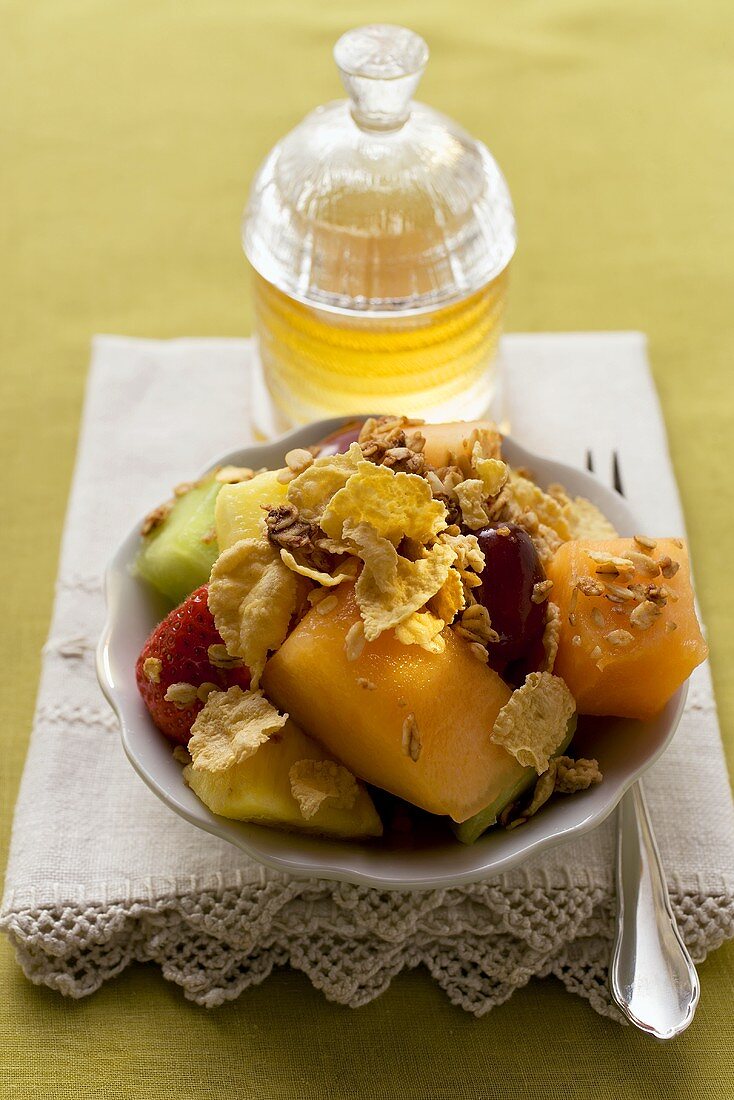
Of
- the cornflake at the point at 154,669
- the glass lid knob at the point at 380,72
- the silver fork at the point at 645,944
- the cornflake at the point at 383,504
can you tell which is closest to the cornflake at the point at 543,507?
the cornflake at the point at 383,504

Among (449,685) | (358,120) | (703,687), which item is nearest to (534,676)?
(449,685)

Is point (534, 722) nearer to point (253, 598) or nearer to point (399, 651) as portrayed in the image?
point (399, 651)

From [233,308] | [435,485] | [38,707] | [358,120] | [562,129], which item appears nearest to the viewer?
[435,485]

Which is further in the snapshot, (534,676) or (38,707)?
(38,707)

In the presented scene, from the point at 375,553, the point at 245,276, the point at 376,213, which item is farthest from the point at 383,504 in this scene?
the point at 245,276

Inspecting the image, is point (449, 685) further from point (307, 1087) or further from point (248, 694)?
point (307, 1087)

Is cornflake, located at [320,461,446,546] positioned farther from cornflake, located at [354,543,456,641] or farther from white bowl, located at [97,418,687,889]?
white bowl, located at [97,418,687,889]

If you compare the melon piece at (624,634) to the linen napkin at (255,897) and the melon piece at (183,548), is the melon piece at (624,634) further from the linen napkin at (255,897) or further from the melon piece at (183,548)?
the melon piece at (183,548)
